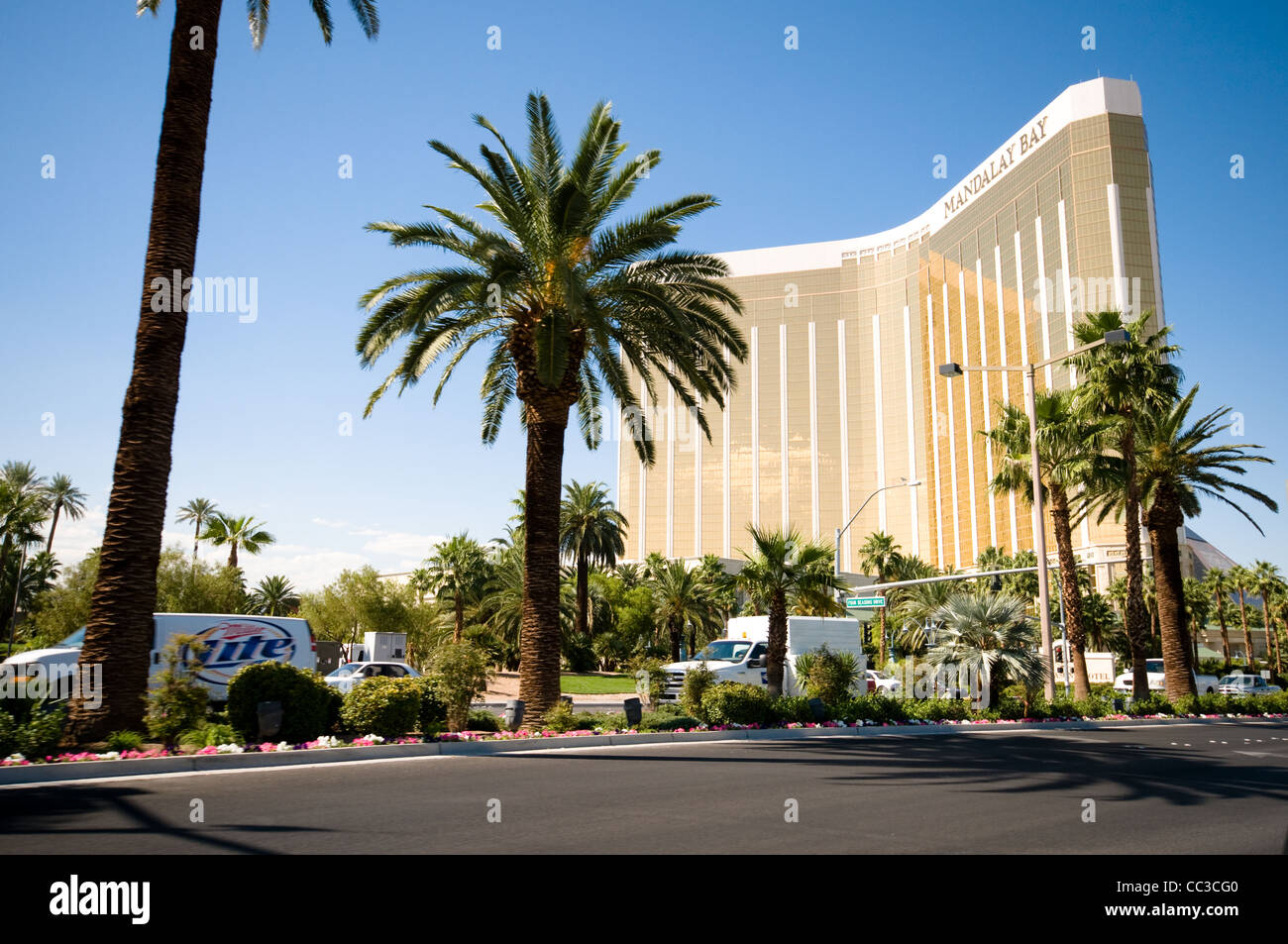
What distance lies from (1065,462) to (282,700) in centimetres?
2576

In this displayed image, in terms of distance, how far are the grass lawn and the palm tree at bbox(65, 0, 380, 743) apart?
25682 millimetres

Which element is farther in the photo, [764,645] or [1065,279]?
[1065,279]

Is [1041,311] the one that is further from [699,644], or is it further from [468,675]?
[468,675]

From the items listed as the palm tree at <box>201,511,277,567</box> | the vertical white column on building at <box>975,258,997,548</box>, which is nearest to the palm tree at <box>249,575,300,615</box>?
the palm tree at <box>201,511,277,567</box>

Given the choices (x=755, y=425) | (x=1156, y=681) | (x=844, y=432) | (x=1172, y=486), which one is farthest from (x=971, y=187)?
(x=1172, y=486)

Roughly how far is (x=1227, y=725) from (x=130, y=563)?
27464mm

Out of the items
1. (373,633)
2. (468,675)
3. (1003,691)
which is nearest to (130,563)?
(468,675)

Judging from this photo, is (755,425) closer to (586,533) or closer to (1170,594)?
(586,533)

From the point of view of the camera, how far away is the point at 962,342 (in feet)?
352

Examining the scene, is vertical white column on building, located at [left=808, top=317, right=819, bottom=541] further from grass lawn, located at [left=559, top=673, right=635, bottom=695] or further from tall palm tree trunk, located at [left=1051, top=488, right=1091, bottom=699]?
tall palm tree trunk, located at [left=1051, top=488, right=1091, bottom=699]

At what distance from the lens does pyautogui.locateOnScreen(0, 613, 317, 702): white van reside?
68.4 feet

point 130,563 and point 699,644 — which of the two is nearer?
point 130,563

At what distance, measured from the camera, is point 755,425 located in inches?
5034
